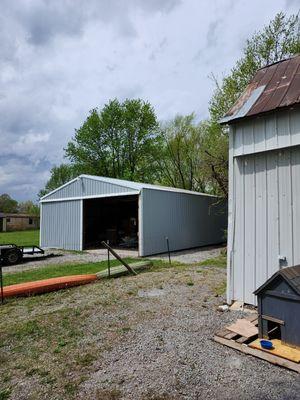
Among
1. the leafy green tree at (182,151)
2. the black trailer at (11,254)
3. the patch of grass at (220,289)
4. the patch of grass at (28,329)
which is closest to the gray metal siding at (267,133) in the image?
the patch of grass at (220,289)

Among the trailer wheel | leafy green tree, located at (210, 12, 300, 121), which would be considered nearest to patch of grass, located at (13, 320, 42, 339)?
the trailer wheel

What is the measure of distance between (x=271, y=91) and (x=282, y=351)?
4.09 metres

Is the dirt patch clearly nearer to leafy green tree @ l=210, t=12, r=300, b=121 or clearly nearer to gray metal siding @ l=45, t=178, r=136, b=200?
gray metal siding @ l=45, t=178, r=136, b=200

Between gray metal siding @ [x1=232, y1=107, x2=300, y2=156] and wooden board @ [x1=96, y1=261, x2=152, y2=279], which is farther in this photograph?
wooden board @ [x1=96, y1=261, x2=152, y2=279]

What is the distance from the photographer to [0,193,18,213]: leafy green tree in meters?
69.4

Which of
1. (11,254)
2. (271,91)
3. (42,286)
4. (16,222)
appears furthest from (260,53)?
(16,222)

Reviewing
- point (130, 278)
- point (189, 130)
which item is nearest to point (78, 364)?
point (130, 278)

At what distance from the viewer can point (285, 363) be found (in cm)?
327

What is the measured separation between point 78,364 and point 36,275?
20.5ft

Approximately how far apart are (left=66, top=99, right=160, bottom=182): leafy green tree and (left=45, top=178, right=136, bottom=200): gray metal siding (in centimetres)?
1937

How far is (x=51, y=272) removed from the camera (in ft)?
31.6

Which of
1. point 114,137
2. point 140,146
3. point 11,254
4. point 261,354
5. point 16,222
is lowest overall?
point 261,354

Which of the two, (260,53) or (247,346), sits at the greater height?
(260,53)

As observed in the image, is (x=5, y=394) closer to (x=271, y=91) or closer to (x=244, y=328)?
(x=244, y=328)
